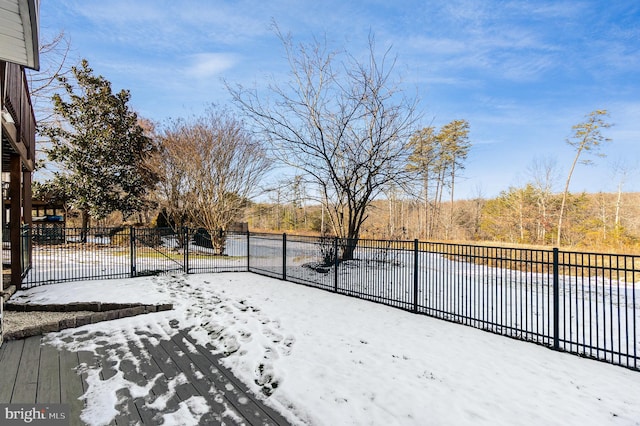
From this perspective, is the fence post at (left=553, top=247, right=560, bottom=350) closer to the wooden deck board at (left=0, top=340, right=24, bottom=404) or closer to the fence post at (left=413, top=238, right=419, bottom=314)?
the fence post at (left=413, top=238, right=419, bottom=314)

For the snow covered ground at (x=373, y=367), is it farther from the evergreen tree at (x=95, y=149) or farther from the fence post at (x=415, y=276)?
the evergreen tree at (x=95, y=149)

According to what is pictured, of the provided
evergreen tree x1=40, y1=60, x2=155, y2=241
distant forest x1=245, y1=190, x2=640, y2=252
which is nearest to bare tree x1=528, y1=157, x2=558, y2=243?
distant forest x1=245, y1=190, x2=640, y2=252

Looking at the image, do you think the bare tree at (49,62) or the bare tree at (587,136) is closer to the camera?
the bare tree at (49,62)

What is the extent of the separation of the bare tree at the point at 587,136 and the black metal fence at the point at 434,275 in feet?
58.4

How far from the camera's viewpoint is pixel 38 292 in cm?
689

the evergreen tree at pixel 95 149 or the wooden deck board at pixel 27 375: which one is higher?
the evergreen tree at pixel 95 149

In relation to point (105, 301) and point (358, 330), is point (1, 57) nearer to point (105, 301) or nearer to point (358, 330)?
point (105, 301)

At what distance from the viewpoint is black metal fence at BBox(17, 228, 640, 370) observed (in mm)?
4797

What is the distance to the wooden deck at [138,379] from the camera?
9.02 feet

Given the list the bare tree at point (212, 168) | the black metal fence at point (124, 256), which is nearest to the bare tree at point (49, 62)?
the bare tree at point (212, 168)

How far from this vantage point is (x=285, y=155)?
38.5 ft

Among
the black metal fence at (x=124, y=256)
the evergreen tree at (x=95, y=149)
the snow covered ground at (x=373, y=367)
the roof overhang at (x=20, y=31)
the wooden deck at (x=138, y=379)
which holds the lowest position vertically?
the snow covered ground at (x=373, y=367)

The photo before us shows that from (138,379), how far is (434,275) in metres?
5.53

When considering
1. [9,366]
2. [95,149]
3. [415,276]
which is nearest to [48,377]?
[9,366]
